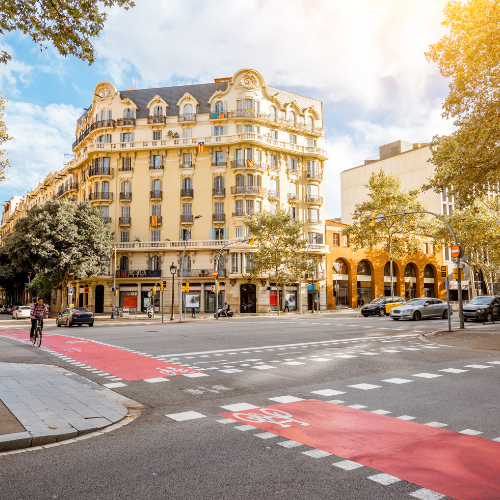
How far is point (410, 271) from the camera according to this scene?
67.6 metres

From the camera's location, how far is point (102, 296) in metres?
54.0

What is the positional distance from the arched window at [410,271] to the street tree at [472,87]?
46.2 meters

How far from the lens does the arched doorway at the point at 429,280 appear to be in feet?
227

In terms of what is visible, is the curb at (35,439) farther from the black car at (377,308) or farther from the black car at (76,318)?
the black car at (377,308)

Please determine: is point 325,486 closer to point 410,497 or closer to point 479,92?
point 410,497

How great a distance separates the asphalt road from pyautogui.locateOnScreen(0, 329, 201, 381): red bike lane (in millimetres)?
288

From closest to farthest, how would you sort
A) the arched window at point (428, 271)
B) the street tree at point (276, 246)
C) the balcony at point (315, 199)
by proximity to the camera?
the street tree at point (276, 246), the balcony at point (315, 199), the arched window at point (428, 271)

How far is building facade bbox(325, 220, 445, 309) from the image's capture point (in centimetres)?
5809

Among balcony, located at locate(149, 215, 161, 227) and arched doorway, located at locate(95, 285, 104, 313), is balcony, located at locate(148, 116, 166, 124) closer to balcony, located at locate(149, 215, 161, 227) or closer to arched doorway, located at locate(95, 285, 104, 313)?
balcony, located at locate(149, 215, 161, 227)

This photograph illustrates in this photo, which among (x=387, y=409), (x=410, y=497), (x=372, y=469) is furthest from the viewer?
(x=387, y=409)

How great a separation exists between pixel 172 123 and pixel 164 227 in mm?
12443

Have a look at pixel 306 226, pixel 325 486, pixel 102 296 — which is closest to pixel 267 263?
pixel 306 226

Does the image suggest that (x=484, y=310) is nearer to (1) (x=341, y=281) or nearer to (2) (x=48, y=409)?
(2) (x=48, y=409)

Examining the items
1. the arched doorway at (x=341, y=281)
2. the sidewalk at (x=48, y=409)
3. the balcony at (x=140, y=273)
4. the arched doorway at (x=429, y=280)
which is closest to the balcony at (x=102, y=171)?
the balcony at (x=140, y=273)
